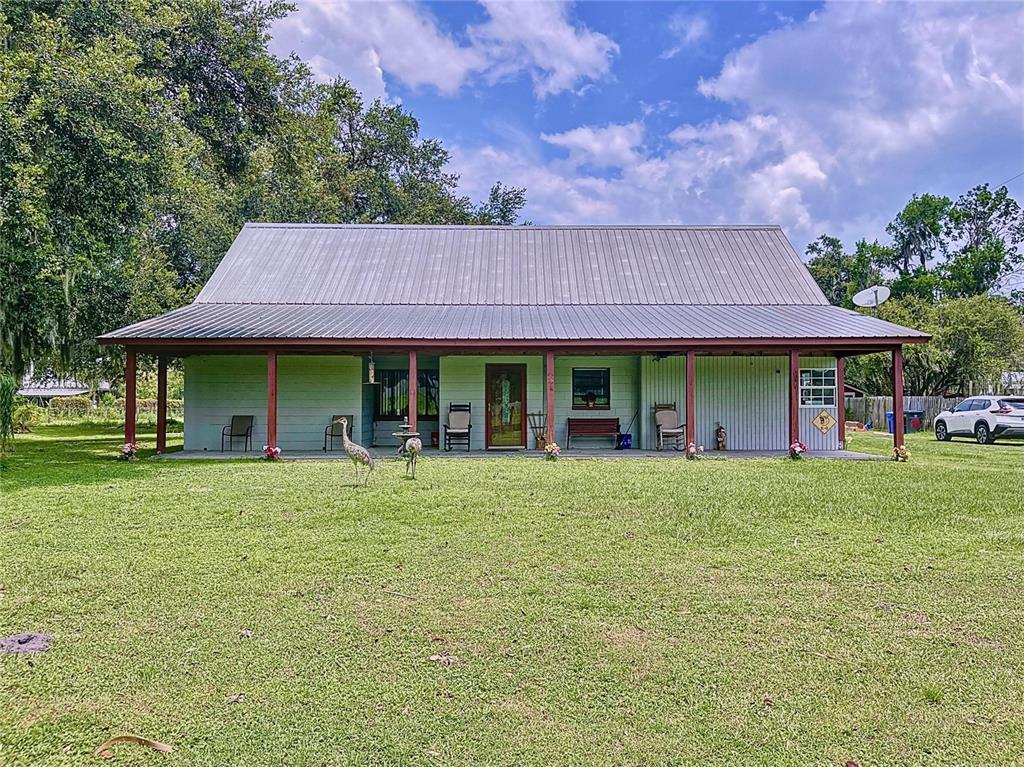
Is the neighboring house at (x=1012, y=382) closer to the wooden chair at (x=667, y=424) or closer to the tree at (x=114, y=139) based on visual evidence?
the wooden chair at (x=667, y=424)

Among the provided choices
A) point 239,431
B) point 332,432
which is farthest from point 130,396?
point 332,432

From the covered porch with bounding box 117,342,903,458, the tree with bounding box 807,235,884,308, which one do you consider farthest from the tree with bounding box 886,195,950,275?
the covered porch with bounding box 117,342,903,458

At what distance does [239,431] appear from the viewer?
13.3 m

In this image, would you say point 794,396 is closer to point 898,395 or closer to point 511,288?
point 898,395

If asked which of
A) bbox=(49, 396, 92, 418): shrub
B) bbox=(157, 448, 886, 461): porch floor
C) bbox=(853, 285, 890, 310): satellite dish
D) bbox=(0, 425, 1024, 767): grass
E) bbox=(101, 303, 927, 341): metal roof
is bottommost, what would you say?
bbox=(0, 425, 1024, 767): grass

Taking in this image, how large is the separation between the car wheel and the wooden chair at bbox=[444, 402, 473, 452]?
42.4ft

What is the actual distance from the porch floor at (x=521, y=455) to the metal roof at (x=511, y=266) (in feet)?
11.8

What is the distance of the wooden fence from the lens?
21.7 m

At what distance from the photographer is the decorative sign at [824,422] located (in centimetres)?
1351

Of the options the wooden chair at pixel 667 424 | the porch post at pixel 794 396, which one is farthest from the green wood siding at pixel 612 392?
the porch post at pixel 794 396

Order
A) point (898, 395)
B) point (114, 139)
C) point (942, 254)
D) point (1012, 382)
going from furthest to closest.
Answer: point (942, 254) < point (1012, 382) < point (898, 395) < point (114, 139)

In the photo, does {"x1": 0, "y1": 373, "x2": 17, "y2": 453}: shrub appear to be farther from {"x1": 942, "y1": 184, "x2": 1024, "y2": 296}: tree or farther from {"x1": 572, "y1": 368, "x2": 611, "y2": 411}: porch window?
{"x1": 942, "y1": 184, "x2": 1024, "y2": 296}: tree

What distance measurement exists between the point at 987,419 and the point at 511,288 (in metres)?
12.3

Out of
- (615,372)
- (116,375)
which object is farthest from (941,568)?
(116,375)
